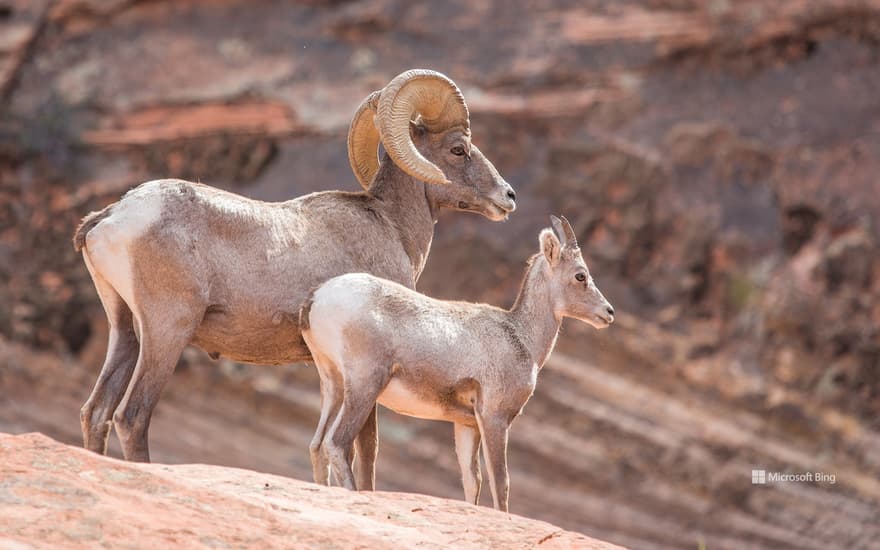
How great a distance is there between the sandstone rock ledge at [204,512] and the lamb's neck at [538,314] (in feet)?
6.25

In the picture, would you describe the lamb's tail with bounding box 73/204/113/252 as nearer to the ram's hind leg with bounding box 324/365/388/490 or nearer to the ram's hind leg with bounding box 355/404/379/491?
the ram's hind leg with bounding box 324/365/388/490

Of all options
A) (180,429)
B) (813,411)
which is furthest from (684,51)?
(180,429)

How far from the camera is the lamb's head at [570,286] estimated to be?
10508 millimetres

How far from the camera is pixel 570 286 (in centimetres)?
1052

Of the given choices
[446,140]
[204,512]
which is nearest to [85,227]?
[204,512]

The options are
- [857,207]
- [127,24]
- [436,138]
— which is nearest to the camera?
[436,138]

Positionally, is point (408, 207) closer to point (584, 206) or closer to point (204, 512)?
point (204, 512)

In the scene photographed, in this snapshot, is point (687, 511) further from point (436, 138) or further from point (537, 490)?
point (436, 138)

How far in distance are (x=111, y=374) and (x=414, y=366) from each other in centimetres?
201

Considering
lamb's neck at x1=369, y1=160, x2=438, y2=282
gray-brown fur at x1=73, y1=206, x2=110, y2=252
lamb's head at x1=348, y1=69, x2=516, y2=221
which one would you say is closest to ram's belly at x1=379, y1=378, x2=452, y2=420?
lamb's neck at x1=369, y1=160, x2=438, y2=282

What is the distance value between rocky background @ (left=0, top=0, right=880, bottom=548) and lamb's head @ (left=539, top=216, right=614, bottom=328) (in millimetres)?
10956

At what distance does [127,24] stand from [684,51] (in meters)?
9.82

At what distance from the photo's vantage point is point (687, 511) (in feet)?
68.7

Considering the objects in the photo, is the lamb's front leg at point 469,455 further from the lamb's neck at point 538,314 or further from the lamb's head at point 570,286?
the lamb's head at point 570,286
